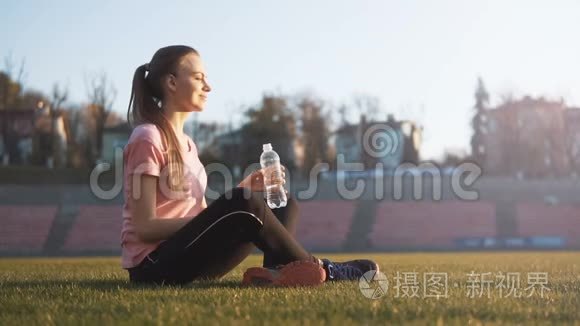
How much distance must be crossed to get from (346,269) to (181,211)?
1.28 metres

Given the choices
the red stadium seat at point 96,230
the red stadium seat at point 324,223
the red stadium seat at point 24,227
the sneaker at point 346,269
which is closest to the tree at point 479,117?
the red stadium seat at point 324,223

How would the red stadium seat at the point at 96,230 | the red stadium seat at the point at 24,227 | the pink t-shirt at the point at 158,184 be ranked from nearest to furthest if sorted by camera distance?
the pink t-shirt at the point at 158,184
the red stadium seat at the point at 24,227
the red stadium seat at the point at 96,230

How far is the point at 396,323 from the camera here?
285cm

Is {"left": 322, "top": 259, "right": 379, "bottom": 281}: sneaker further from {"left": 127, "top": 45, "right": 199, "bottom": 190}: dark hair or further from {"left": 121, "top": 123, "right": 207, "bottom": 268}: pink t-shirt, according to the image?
{"left": 127, "top": 45, "right": 199, "bottom": 190}: dark hair

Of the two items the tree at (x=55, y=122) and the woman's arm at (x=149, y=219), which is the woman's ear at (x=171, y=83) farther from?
the tree at (x=55, y=122)

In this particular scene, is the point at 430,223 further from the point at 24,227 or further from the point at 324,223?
the point at 24,227

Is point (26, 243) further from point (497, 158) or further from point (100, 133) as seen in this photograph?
point (497, 158)

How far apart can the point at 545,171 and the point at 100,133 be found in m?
36.9

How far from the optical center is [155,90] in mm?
4652

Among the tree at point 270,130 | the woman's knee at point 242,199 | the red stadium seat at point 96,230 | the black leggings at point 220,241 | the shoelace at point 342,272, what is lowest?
the red stadium seat at point 96,230

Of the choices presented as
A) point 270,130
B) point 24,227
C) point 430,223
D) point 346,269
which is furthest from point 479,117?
point 346,269

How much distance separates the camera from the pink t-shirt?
14.0ft

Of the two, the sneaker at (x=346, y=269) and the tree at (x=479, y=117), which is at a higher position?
the tree at (x=479, y=117)

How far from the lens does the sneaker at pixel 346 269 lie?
4.81 meters
